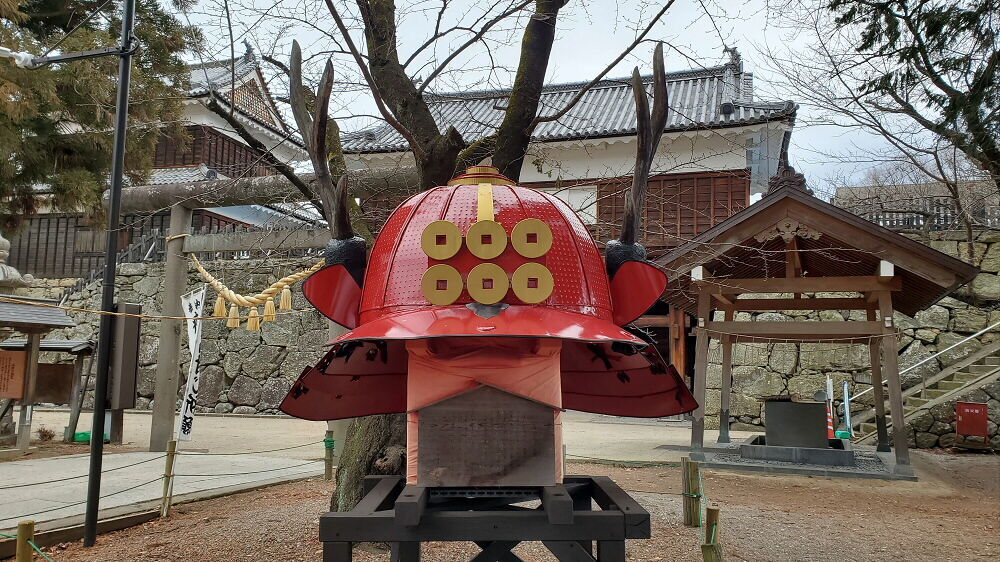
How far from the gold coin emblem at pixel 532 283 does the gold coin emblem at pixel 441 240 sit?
23 centimetres

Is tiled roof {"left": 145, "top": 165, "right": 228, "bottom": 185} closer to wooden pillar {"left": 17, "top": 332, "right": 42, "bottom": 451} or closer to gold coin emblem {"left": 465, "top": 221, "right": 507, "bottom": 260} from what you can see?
wooden pillar {"left": 17, "top": 332, "right": 42, "bottom": 451}

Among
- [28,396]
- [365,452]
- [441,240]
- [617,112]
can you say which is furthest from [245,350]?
[441,240]

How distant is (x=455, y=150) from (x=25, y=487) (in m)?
6.17

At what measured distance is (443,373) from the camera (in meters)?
2.40

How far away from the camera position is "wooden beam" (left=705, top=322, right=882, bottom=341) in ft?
32.2

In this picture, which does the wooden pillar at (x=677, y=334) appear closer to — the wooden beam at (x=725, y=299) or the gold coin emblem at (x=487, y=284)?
the wooden beam at (x=725, y=299)

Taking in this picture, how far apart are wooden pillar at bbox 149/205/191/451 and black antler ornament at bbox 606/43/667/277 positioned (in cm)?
871

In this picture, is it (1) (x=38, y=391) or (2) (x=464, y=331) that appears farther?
(1) (x=38, y=391)

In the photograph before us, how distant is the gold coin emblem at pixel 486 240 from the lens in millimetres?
2328

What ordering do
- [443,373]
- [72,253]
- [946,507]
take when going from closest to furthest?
1. [443,373]
2. [946,507]
3. [72,253]

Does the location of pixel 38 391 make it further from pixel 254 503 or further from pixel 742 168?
pixel 742 168

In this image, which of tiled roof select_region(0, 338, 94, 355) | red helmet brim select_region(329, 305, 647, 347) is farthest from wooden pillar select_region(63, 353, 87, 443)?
red helmet brim select_region(329, 305, 647, 347)

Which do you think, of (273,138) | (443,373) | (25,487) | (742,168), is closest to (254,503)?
(25,487)

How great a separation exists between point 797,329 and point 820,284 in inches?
33.7
